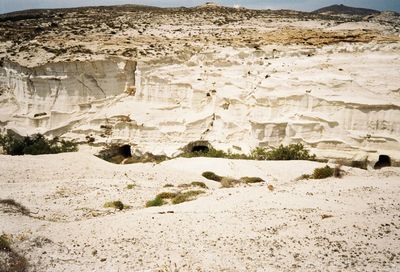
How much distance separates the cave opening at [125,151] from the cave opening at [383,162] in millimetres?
17179

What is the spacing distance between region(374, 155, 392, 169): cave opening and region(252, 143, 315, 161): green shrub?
12.0ft

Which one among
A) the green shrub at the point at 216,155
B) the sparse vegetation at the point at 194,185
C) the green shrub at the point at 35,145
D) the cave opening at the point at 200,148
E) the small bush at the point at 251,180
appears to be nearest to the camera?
the sparse vegetation at the point at 194,185

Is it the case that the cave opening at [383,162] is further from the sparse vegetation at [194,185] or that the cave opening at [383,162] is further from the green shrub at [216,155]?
the sparse vegetation at [194,185]

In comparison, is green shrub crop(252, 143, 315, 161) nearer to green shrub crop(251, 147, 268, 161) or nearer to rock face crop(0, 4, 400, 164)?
green shrub crop(251, 147, 268, 161)

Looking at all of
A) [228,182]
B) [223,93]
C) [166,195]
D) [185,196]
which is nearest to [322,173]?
[228,182]

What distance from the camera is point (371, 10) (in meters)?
104

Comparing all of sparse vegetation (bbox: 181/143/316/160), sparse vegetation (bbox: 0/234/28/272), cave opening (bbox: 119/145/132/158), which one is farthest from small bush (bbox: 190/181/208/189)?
cave opening (bbox: 119/145/132/158)

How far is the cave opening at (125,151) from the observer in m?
31.0

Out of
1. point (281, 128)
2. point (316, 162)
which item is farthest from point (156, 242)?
point (281, 128)

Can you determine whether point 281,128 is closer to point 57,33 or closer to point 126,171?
point 126,171

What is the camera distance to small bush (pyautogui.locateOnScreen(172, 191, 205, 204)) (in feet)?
55.2

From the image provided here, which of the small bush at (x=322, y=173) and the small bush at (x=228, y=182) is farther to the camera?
the small bush at (x=228, y=182)

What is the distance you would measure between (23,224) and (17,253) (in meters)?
2.65

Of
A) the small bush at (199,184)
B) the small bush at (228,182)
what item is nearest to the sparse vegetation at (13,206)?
the small bush at (199,184)
